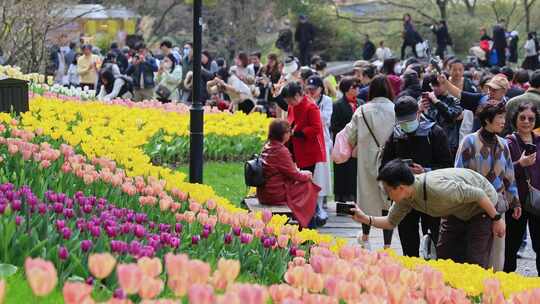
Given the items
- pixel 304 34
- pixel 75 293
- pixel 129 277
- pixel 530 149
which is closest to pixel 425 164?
pixel 530 149

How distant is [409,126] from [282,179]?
194 cm

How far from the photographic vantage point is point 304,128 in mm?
11398

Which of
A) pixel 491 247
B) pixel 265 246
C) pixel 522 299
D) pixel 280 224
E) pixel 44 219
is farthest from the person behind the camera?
pixel 491 247

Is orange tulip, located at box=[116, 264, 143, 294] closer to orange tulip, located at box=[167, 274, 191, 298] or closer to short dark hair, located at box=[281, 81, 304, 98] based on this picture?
orange tulip, located at box=[167, 274, 191, 298]

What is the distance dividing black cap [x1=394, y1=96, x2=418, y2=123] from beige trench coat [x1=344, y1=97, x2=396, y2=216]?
1160 millimetres

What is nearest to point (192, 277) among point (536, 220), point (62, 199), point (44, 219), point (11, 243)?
point (11, 243)

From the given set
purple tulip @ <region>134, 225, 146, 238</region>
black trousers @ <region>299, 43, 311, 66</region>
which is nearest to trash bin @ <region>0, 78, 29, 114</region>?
purple tulip @ <region>134, 225, 146, 238</region>

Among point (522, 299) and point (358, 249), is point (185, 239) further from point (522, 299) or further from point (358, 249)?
point (522, 299)

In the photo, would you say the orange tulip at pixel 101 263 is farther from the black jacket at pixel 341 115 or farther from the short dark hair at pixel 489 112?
the black jacket at pixel 341 115

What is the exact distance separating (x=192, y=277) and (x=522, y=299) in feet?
5.26

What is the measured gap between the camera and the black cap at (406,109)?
28.7 feet

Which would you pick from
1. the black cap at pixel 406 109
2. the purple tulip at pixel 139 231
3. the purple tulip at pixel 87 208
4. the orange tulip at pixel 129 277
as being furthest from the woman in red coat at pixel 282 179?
the orange tulip at pixel 129 277

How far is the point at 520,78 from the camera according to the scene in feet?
45.4

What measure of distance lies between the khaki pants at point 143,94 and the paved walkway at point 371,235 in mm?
10002
